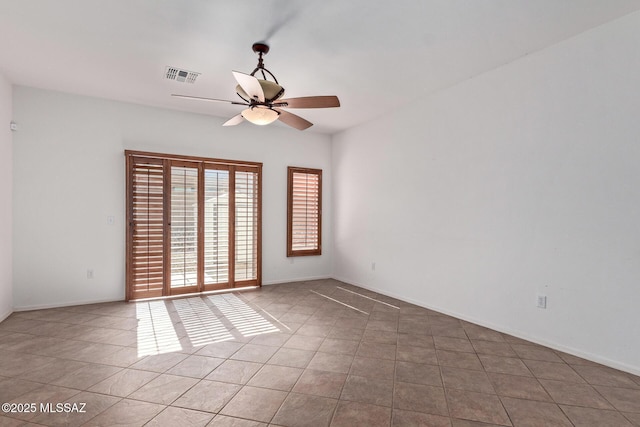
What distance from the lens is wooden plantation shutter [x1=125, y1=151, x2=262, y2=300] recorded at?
Answer: 14.8 feet

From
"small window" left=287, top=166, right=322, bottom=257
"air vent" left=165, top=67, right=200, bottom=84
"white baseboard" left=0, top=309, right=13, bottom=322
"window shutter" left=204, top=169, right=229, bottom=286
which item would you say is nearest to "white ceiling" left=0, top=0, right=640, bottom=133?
"air vent" left=165, top=67, right=200, bottom=84

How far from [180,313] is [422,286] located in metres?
3.10

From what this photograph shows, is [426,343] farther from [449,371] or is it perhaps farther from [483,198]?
[483,198]

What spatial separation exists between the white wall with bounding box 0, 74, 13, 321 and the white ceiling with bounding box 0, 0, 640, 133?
0.97 ft

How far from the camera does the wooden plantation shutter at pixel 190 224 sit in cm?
451

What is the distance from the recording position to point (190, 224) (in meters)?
4.82

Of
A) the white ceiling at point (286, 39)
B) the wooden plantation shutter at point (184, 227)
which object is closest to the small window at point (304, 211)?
the wooden plantation shutter at point (184, 227)

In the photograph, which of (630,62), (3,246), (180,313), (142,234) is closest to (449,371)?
(630,62)

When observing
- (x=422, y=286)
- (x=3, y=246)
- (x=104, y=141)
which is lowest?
(x=422, y=286)

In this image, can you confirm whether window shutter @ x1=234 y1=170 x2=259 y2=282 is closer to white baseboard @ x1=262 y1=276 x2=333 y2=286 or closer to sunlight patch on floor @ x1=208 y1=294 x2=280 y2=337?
white baseboard @ x1=262 y1=276 x2=333 y2=286

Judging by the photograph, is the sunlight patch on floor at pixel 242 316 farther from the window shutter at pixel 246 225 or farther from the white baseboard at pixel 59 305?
the white baseboard at pixel 59 305

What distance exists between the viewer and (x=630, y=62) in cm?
257

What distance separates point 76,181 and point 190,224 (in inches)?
59.0

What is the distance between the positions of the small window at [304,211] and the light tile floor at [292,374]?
2.08 meters
